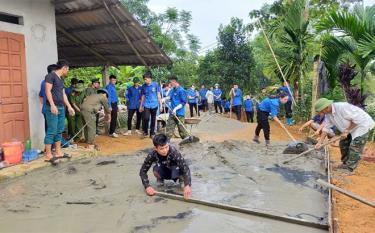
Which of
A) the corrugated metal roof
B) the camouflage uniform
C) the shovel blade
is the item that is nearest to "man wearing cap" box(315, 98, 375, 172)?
the camouflage uniform

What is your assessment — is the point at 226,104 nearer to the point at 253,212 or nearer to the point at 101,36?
the point at 101,36

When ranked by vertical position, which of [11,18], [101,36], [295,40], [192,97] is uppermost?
[295,40]

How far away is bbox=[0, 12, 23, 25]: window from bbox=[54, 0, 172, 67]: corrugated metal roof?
104 cm

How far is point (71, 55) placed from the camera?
12.3 metres

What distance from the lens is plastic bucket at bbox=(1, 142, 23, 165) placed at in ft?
20.8

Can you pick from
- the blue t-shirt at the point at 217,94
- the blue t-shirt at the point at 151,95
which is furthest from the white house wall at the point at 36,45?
the blue t-shirt at the point at 217,94

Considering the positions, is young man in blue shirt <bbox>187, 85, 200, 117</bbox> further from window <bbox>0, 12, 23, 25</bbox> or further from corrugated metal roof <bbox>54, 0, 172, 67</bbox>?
window <bbox>0, 12, 23, 25</bbox>

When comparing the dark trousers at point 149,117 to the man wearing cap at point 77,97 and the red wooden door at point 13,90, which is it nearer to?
the man wearing cap at point 77,97

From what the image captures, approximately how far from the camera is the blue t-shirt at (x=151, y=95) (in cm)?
984

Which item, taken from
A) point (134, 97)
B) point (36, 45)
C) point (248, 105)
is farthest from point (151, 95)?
point (248, 105)

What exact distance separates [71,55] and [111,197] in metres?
8.35

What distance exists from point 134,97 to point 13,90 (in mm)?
4081

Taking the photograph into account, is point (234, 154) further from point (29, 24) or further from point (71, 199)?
point (29, 24)

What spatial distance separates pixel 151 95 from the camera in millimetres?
9875
